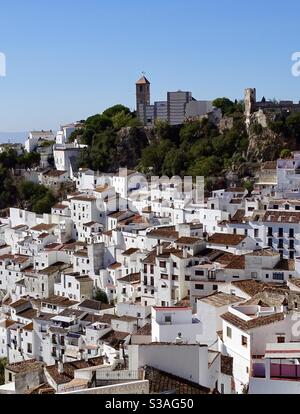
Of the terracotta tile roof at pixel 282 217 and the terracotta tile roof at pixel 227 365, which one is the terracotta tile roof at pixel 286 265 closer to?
the terracotta tile roof at pixel 282 217

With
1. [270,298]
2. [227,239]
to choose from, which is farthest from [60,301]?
[270,298]

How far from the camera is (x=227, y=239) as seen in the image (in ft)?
60.1

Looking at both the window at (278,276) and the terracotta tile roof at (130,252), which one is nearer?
the window at (278,276)

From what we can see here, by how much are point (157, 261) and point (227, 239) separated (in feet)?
7.34

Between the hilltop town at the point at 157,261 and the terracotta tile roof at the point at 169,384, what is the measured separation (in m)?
0.02

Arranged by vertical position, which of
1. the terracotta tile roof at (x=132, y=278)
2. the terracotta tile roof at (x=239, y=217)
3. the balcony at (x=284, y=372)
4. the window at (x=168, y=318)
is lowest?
the terracotta tile roof at (x=132, y=278)

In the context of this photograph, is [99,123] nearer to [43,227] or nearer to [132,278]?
[43,227]

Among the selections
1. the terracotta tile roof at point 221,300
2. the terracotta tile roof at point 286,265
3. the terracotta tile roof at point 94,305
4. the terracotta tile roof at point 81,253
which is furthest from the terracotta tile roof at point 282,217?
the terracotta tile roof at point 81,253

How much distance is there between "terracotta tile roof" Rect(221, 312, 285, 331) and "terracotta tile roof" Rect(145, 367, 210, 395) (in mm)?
2844

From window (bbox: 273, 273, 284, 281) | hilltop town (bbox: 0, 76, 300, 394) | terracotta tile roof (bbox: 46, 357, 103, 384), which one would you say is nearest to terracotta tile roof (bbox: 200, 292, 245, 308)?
hilltop town (bbox: 0, 76, 300, 394)

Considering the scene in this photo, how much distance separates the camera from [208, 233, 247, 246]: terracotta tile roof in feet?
59.4

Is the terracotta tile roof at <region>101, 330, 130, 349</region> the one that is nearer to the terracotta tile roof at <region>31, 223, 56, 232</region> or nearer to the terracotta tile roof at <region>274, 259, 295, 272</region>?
the terracotta tile roof at <region>274, 259, 295, 272</region>

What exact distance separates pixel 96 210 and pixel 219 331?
12766mm

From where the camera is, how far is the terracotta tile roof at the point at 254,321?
9.74 metres
